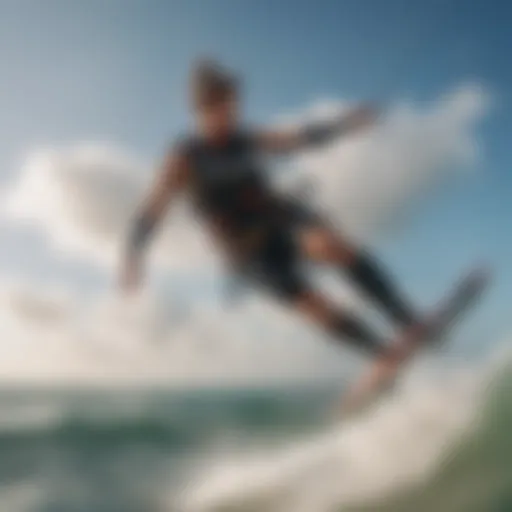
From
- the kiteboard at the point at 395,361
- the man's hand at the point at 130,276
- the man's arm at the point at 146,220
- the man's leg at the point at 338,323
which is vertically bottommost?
the kiteboard at the point at 395,361

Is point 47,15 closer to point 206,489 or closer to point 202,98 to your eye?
point 202,98

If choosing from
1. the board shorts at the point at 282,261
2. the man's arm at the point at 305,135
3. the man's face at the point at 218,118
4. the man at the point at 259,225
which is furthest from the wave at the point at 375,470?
the man's face at the point at 218,118

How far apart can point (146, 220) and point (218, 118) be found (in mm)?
243

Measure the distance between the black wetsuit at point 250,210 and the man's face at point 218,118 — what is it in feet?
0.09

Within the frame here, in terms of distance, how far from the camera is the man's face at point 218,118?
5.27ft

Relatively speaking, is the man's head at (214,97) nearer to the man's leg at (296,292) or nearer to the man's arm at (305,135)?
the man's arm at (305,135)

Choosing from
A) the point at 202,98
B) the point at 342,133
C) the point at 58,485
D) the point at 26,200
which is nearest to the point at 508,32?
the point at 342,133

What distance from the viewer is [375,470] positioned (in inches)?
61.9

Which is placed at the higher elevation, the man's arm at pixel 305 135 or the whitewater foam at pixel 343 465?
the man's arm at pixel 305 135

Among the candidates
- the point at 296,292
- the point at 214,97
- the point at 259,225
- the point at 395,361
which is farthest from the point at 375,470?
the point at 214,97

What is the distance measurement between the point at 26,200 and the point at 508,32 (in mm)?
1042

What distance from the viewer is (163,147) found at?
5.34 feet

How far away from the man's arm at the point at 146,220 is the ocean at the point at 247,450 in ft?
0.74

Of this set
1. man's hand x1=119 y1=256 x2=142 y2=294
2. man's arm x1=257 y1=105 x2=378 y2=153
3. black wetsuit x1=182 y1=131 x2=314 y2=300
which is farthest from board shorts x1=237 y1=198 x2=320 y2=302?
man's hand x1=119 y1=256 x2=142 y2=294
